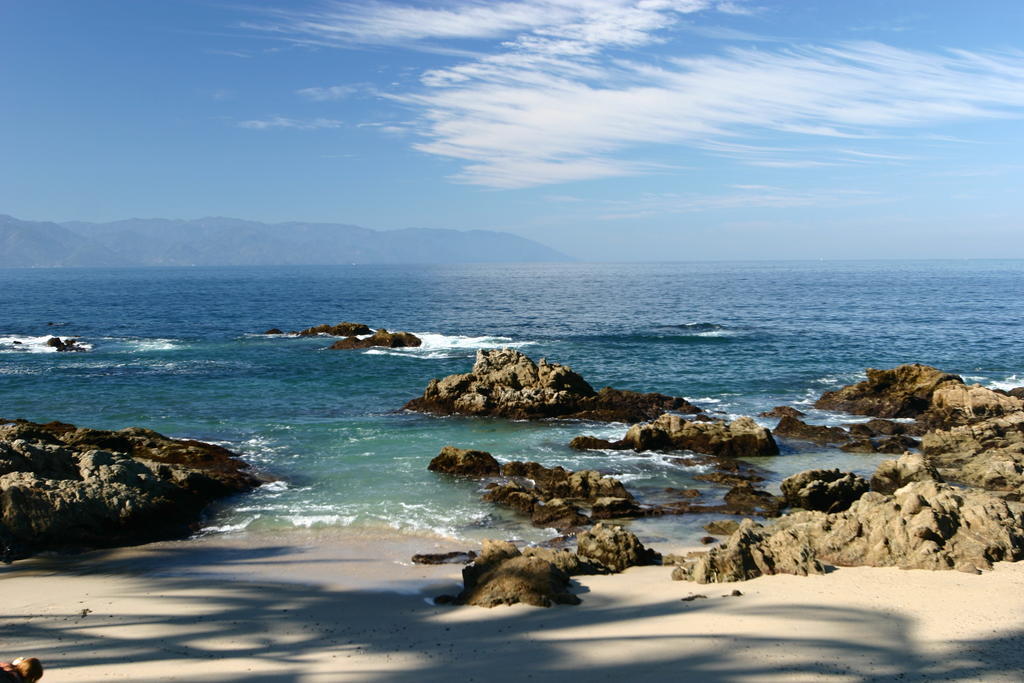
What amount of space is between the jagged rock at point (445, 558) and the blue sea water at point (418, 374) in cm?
141

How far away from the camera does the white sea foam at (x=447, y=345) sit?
1784 inches

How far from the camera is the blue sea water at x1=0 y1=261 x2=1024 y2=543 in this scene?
18891 mm

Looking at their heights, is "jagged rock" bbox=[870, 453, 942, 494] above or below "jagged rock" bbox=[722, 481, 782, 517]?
above

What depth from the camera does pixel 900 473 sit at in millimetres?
18406

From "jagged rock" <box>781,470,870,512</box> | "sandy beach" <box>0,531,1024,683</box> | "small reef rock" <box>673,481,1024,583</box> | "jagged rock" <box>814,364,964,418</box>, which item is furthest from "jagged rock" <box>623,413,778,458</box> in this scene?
"sandy beach" <box>0,531,1024,683</box>

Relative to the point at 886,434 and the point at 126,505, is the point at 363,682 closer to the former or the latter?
the point at 126,505

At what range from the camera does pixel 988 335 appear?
169 feet

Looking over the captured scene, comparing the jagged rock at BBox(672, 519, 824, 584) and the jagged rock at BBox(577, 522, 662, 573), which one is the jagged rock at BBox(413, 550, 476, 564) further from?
the jagged rock at BBox(672, 519, 824, 584)

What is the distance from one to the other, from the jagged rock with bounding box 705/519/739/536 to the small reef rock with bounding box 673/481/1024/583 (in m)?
1.66

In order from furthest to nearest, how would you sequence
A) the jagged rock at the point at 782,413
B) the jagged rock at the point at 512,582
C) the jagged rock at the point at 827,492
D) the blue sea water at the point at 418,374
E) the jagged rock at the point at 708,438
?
the jagged rock at the point at 782,413 → the jagged rock at the point at 708,438 → the blue sea water at the point at 418,374 → the jagged rock at the point at 827,492 → the jagged rock at the point at 512,582

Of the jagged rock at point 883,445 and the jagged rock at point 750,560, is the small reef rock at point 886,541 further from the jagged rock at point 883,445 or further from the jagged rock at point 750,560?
the jagged rock at point 883,445

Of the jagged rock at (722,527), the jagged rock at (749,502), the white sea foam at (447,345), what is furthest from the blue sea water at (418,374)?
the jagged rock at (749,502)

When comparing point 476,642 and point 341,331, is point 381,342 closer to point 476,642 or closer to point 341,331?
point 341,331

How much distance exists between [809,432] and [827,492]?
8114 millimetres
